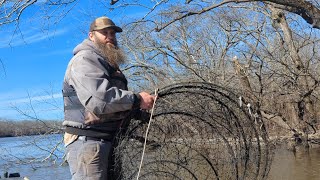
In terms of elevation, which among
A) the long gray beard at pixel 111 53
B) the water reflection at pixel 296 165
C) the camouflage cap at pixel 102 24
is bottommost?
the water reflection at pixel 296 165

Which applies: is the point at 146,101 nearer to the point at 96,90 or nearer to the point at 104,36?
the point at 96,90

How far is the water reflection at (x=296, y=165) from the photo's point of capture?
1107cm

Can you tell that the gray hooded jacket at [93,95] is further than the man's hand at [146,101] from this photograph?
No

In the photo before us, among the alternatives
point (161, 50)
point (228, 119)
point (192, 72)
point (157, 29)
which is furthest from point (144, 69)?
point (228, 119)

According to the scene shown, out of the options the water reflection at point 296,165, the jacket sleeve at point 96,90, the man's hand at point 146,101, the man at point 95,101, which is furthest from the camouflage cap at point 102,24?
the water reflection at point 296,165

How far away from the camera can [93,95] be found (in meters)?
3.13

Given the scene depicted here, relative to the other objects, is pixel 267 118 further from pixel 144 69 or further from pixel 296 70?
pixel 144 69

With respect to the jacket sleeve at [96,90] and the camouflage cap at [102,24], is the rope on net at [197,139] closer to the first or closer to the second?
the jacket sleeve at [96,90]

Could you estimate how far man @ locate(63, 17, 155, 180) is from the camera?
3.17m

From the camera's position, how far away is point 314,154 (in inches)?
560

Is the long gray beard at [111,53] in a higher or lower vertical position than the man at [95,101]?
higher

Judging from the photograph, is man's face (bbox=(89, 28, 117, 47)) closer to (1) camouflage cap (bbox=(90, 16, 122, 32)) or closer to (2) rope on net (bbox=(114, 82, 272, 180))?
(1) camouflage cap (bbox=(90, 16, 122, 32))

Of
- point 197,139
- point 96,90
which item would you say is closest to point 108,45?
point 96,90

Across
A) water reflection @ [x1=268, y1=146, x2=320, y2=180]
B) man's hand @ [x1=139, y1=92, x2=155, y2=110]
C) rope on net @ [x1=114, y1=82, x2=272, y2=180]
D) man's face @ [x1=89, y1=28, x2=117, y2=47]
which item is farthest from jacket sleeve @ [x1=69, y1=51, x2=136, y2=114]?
water reflection @ [x1=268, y1=146, x2=320, y2=180]
